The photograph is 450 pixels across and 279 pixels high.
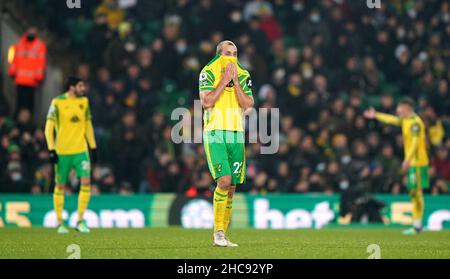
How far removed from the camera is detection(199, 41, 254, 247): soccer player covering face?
44.7ft

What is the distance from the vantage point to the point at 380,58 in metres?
26.3

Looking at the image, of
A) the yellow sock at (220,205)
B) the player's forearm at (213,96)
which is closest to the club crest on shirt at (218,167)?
the yellow sock at (220,205)

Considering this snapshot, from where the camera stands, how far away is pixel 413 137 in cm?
1911

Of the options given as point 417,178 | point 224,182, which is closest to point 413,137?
point 417,178

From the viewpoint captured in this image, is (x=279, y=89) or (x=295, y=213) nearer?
(x=295, y=213)

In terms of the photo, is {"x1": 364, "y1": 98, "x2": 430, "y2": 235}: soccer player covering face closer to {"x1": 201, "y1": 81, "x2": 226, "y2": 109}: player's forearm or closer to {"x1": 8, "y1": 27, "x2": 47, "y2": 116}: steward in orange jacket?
{"x1": 201, "y1": 81, "x2": 226, "y2": 109}: player's forearm

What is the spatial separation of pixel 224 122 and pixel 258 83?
36.7ft

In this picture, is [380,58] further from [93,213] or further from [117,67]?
[93,213]

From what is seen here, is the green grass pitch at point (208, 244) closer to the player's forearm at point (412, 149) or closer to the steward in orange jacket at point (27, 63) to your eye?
the player's forearm at point (412, 149)

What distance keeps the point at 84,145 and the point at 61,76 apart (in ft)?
25.0

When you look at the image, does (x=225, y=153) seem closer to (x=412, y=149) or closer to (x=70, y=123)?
(x=70, y=123)

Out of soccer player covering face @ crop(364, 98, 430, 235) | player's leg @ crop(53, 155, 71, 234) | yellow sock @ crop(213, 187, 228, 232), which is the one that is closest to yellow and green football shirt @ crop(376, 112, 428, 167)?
soccer player covering face @ crop(364, 98, 430, 235)

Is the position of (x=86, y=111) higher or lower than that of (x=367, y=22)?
lower

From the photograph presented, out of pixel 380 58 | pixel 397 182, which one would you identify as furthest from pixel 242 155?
pixel 380 58
